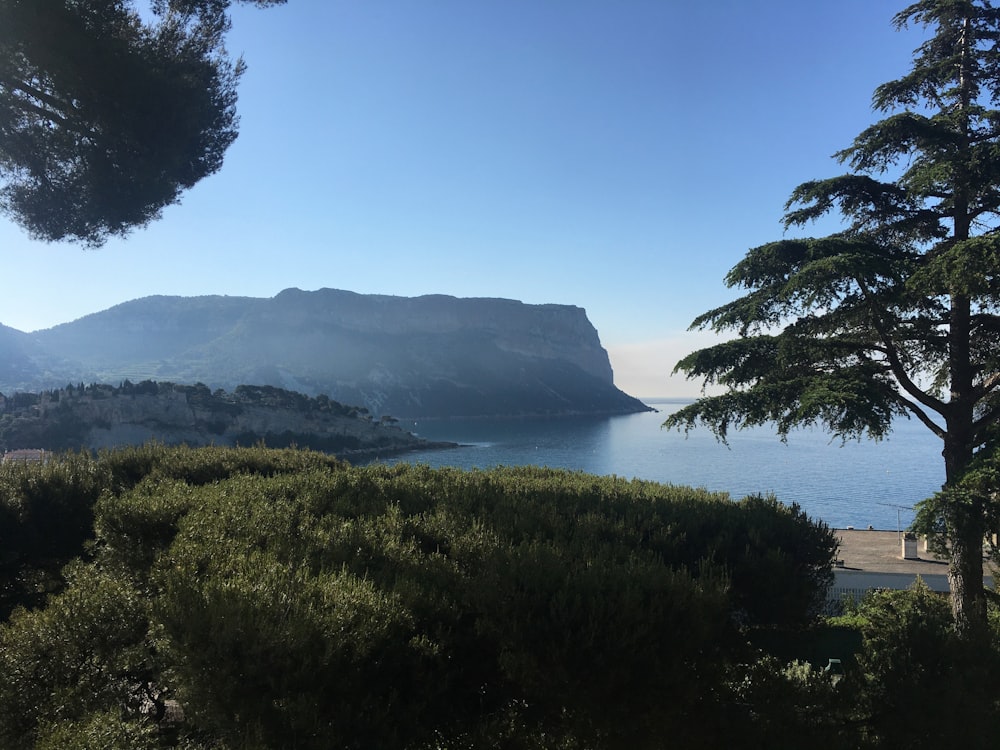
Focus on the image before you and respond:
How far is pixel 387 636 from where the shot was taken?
3092 mm

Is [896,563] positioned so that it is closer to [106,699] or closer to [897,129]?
[897,129]

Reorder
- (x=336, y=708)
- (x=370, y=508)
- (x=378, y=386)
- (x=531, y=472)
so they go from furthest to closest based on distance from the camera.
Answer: (x=378, y=386), (x=531, y=472), (x=370, y=508), (x=336, y=708)

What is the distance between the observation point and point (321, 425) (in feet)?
309

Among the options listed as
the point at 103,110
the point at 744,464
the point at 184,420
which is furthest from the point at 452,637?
the point at 184,420

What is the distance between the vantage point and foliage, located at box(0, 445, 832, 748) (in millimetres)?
2859

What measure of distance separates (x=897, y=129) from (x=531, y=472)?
8.48 m

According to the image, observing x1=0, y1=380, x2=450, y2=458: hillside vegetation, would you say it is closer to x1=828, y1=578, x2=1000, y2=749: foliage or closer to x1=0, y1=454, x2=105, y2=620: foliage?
x1=0, y1=454, x2=105, y2=620: foliage

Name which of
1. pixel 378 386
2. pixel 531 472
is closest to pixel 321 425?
pixel 378 386

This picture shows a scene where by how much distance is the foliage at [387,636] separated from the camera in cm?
286

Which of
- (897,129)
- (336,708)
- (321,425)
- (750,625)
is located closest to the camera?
(336,708)

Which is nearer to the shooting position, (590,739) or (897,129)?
(590,739)

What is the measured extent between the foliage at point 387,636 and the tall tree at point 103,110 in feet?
24.6

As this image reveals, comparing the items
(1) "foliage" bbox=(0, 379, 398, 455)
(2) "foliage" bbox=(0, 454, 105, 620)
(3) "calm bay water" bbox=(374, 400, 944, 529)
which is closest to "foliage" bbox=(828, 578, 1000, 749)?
(2) "foliage" bbox=(0, 454, 105, 620)

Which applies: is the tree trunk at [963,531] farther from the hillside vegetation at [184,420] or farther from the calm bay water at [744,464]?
the hillside vegetation at [184,420]
